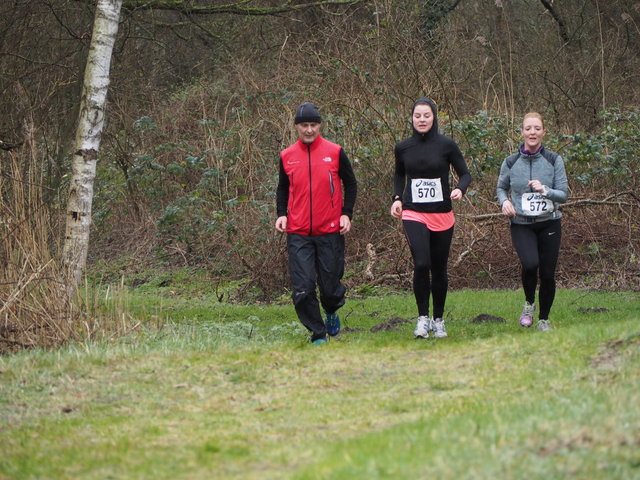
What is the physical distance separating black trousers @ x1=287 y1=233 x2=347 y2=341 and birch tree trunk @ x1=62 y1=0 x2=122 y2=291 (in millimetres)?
3685

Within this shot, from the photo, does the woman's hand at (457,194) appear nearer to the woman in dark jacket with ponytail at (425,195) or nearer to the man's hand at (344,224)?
the woman in dark jacket with ponytail at (425,195)

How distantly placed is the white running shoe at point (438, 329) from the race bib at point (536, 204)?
1.33m

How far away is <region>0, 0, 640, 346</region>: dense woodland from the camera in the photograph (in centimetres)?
1445

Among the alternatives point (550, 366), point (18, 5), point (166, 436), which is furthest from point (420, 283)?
point (18, 5)

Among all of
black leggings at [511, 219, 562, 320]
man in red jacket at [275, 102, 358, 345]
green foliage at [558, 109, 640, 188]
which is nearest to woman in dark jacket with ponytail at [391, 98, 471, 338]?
man in red jacket at [275, 102, 358, 345]

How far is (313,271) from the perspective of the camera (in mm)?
9586

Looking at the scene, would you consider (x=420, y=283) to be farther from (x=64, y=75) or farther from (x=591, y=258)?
(x=64, y=75)

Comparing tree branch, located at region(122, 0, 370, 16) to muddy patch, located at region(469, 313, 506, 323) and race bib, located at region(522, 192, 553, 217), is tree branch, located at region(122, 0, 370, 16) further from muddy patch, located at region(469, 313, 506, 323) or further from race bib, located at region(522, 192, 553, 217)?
race bib, located at region(522, 192, 553, 217)

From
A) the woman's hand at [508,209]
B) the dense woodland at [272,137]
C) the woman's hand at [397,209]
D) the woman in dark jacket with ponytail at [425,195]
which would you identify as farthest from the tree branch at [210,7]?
the woman's hand at [508,209]

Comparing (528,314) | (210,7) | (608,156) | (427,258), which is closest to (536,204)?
(427,258)

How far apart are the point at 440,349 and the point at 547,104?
1416 centimetres

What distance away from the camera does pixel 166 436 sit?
604cm

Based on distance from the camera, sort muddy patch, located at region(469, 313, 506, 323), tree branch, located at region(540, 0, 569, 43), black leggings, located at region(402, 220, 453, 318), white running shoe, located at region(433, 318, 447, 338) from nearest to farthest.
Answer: black leggings, located at region(402, 220, 453, 318) → white running shoe, located at region(433, 318, 447, 338) → muddy patch, located at region(469, 313, 506, 323) → tree branch, located at region(540, 0, 569, 43)

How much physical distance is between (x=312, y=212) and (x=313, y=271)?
564mm
